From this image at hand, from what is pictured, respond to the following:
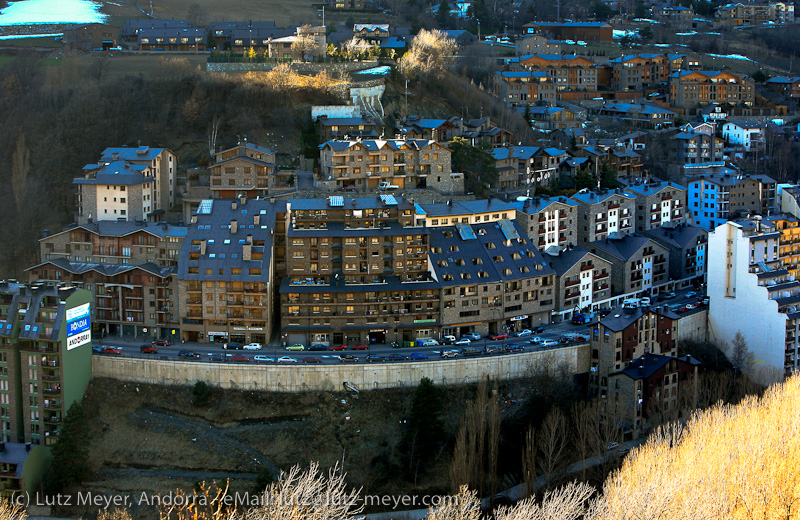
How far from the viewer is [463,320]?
51812 mm

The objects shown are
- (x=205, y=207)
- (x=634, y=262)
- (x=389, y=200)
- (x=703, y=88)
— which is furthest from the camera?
(x=703, y=88)

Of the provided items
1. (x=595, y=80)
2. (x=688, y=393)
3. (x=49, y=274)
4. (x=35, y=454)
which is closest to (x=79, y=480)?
(x=35, y=454)

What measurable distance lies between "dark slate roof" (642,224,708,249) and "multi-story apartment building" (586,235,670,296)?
3.50ft

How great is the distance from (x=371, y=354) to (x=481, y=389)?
5.63 metres

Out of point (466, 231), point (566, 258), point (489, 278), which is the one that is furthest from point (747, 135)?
point (489, 278)

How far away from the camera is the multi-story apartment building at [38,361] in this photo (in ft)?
151

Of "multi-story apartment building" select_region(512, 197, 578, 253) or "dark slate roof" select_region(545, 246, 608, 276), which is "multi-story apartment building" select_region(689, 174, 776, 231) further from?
"dark slate roof" select_region(545, 246, 608, 276)

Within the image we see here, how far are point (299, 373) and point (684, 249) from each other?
24295mm

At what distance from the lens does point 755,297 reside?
5416cm

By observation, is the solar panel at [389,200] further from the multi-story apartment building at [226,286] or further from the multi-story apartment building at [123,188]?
the multi-story apartment building at [123,188]

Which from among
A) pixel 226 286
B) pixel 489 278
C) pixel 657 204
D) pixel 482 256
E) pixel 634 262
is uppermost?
pixel 657 204

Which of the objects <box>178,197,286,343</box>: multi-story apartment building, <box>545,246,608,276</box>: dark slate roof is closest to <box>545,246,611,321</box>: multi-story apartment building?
<box>545,246,608,276</box>: dark slate roof

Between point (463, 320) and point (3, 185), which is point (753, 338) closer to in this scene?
point (463, 320)

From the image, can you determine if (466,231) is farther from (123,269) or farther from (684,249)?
(123,269)
